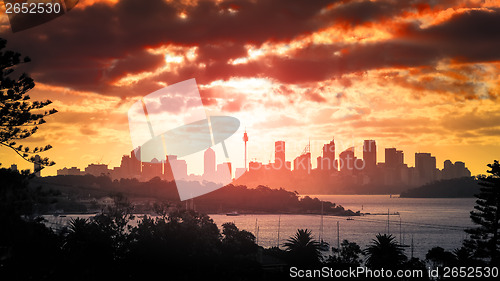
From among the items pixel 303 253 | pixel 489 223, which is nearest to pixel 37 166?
pixel 303 253

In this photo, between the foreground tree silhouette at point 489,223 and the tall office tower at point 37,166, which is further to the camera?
the foreground tree silhouette at point 489,223

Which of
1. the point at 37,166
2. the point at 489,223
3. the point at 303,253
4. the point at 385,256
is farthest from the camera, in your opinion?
the point at 489,223

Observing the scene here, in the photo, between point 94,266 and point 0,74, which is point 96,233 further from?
point 0,74

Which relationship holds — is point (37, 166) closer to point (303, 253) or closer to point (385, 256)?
point (303, 253)

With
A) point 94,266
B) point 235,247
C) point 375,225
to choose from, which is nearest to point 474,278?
point 235,247

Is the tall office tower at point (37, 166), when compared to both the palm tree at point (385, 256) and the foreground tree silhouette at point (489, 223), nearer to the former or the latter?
the palm tree at point (385, 256)

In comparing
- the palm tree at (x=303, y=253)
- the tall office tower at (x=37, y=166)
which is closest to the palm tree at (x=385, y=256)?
the palm tree at (x=303, y=253)

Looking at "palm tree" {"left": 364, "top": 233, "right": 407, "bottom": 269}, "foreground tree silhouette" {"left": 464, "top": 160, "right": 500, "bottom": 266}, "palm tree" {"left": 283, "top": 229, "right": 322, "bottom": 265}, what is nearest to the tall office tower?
"palm tree" {"left": 283, "top": 229, "right": 322, "bottom": 265}

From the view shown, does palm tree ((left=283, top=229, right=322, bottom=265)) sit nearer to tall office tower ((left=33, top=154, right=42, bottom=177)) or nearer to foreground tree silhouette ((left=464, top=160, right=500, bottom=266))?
foreground tree silhouette ((left=464, top=160, right=500, bottom=266))

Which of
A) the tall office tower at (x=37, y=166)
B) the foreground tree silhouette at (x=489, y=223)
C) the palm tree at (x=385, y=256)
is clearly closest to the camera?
the tall office tower at (x=37, y=166)

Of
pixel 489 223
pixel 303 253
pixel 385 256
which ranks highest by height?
pixel 489 223

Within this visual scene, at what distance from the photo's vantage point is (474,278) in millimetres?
39094

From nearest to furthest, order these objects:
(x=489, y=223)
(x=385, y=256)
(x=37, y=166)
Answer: (x=37, y=166)
(x=385, y=256)
(x=489, y=223)

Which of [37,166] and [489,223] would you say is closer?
[37,166]
